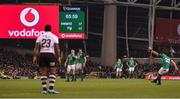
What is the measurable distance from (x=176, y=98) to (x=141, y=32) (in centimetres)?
4759

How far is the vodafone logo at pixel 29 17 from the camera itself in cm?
4962

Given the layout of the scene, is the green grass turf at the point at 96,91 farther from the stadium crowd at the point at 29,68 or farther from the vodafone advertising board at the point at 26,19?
the vodafone advertising board at the point at 26,19

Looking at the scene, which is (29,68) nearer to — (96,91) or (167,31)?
(167,31)

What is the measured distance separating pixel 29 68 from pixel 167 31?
15165mm

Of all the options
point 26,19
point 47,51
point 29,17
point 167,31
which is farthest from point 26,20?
point 47,51

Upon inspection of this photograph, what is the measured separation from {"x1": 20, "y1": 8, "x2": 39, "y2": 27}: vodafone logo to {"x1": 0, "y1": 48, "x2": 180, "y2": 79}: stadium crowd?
4325mm

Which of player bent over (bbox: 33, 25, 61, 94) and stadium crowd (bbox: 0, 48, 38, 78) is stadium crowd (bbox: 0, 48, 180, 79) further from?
player bent over (bbox: 33, 25, 61, 94)

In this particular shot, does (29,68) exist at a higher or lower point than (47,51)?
lower

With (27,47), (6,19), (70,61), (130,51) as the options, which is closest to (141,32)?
(130,51)

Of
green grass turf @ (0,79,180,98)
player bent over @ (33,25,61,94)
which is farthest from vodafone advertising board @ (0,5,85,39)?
player bent over @ (33,25,61,94)

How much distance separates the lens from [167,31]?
200 ft

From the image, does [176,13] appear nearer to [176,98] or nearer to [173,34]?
[173,34]

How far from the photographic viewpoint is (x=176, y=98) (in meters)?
16.6

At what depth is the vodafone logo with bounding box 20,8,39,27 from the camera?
49625 mm
